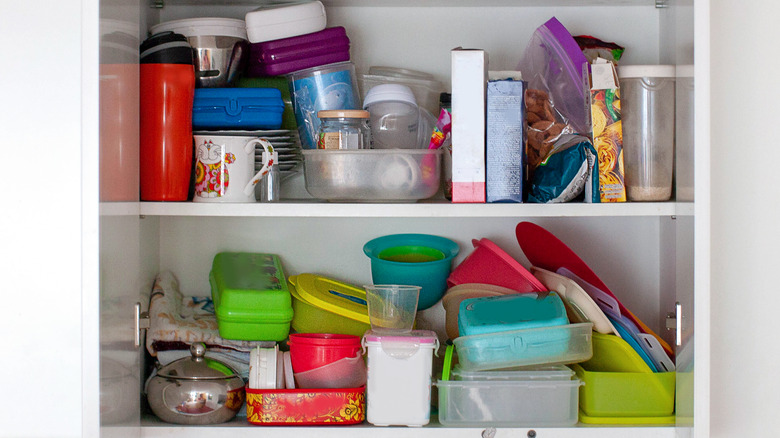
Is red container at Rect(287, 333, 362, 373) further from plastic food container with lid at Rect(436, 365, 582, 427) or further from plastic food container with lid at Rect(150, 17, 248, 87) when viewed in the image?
plastic food container with lid at Rect(150, 17, 248, 87)

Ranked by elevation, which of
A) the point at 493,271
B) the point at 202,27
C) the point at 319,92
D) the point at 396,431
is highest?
the point at 202,27

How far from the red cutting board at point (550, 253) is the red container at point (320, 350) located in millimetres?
411

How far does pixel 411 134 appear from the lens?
1.35m

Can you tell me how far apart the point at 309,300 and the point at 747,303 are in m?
0.75

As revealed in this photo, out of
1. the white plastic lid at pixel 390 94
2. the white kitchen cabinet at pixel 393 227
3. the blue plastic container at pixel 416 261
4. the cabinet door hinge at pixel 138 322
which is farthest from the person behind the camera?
the blue plastic container at pixel 416 261

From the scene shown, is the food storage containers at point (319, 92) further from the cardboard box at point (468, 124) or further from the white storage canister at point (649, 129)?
→ the white storage canister at point (649, 129)

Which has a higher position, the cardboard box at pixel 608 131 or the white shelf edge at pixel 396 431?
the cardboard box at pixel 608 131

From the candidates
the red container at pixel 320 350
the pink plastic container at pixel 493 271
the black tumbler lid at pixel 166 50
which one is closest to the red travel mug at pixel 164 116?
the black tumbler lid at pixel 166 50

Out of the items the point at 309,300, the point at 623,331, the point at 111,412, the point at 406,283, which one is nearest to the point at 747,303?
the point at 623,331

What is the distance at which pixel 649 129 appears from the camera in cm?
126

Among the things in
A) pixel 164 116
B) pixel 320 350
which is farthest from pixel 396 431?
pixel 164 116

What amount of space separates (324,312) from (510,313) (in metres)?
0.36

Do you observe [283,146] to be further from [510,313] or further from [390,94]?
[510,313]

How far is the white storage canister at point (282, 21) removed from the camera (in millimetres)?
1337
